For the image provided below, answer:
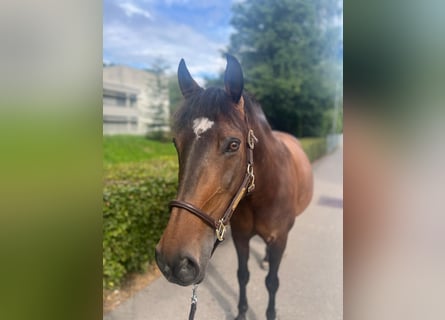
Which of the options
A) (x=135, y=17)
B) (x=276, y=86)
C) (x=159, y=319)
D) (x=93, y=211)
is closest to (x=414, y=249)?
(x=93, y=211)

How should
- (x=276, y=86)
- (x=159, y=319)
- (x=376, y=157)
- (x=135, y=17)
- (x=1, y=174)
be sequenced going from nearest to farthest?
(x=1, y=174), (x=376, y=157), (x=159, y=319), (x=135, y=17), (x=276, y=86)

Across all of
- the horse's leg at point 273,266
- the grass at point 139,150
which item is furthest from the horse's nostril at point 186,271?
the grass at point 139,150

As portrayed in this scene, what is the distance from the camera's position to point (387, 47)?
521 millimetres

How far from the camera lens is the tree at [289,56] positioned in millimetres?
1644

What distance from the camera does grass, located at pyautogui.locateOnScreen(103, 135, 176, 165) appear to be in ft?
6.87

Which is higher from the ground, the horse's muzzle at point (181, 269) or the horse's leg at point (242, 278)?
the horse's muzzle at point (181, 269)

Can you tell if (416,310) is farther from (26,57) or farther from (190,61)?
(190,61)

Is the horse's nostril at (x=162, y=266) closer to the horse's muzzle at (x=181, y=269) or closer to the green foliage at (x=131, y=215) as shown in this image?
the horse's muzzle at (x=181, y=269)

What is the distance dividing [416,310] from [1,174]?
774mm

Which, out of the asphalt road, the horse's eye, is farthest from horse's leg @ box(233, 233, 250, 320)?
the horse's eye

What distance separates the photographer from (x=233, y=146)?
924 millimetres

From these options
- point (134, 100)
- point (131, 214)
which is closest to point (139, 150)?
point (134, 100)

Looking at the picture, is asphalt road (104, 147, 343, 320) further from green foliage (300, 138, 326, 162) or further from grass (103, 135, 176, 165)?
grass (103, 135, 176, 165)

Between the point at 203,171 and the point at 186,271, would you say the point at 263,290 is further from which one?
the point at 203,171
